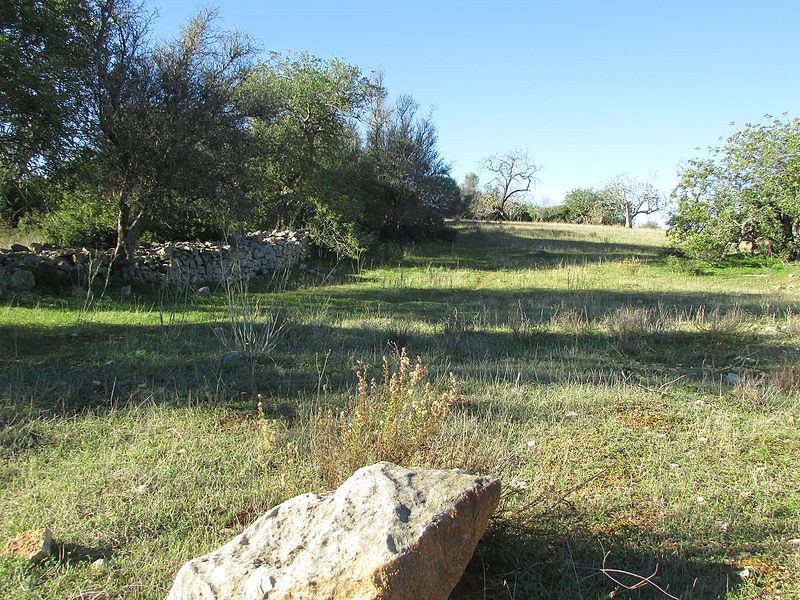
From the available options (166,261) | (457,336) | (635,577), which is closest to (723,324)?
(457,336)

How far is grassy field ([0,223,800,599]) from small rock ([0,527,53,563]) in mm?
55

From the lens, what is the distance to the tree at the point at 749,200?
47.2 ft

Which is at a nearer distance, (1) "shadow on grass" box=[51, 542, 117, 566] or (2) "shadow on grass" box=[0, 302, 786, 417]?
(1) "shadow on grass" box=[51, 542, 117, 566]

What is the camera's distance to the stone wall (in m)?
9.60

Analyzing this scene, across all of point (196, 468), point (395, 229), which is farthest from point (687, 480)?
point (395, 229)

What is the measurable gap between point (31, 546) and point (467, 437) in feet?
8.37

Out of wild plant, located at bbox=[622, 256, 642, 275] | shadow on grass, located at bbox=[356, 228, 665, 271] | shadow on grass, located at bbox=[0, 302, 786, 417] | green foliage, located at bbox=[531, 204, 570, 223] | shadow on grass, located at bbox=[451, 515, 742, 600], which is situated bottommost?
shadow on grass, located at bbox=[451, 515, 742, 600]

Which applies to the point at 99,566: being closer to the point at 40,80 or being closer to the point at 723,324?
the point at 723,324

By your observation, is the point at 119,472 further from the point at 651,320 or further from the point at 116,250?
the point at 116,250

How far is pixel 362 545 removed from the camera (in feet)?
6.53

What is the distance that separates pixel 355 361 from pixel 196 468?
2.72 metres

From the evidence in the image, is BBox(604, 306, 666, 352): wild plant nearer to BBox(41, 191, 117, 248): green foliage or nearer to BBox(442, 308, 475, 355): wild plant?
BBox(442, 308, 475, 355): wild plant

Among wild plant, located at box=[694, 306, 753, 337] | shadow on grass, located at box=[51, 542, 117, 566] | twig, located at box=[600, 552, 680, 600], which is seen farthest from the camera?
wild plant, located at box=[694, 306, 753, 337]

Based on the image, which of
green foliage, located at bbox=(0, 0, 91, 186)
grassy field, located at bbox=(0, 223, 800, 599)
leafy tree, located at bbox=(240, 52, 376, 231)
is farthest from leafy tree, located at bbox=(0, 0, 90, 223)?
leafy tree, located at bbox=(240, 52, 376, 231)
